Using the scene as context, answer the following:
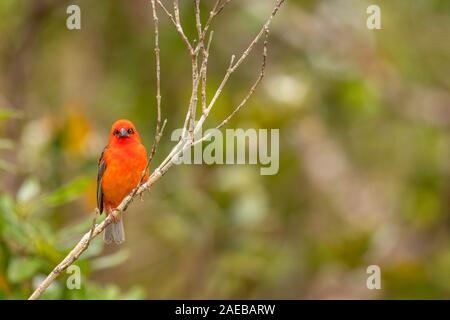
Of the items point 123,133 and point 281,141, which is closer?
point 123,133

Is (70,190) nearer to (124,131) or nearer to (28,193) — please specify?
(28,193)

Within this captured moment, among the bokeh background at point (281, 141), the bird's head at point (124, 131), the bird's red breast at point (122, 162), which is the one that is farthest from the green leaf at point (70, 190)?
the bokeh background at point (281, 141)

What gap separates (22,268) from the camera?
13.5 feet

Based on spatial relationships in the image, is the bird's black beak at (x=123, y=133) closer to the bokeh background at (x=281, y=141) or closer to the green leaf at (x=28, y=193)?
the green leaf at (x=28, y=193)

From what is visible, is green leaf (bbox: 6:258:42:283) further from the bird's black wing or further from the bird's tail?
the bird's black wing

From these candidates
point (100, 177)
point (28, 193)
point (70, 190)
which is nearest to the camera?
point (100, 177)

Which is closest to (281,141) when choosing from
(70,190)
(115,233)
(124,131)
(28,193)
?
(28,193)

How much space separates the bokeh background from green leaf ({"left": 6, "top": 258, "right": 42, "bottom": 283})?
4.97 feet

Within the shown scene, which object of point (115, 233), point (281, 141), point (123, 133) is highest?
point (281, 141)

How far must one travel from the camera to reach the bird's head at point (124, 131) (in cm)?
339

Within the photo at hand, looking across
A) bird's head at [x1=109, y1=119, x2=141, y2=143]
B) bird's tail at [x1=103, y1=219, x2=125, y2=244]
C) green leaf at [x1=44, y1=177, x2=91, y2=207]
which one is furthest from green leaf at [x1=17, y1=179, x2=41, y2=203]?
bird's head at [x1=109, y1=119, x2=141, y2=143]

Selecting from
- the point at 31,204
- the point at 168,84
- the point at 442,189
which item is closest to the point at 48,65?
the point at 168,84

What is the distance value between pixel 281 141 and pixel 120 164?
407cm
